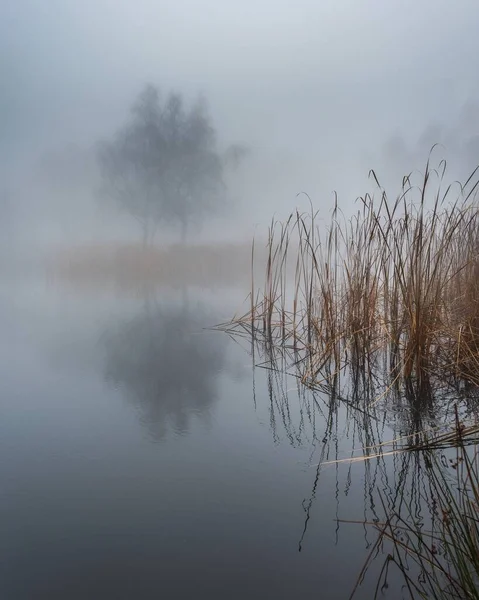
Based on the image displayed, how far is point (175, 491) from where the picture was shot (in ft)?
2.65

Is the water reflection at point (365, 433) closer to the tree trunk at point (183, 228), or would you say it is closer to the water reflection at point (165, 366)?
the water reflection at point (165, 366)

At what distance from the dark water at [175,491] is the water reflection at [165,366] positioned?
0.5 inches

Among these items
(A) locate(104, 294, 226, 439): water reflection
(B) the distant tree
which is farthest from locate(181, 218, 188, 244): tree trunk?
(A) locate(104, 294, 226, 439): water reflection

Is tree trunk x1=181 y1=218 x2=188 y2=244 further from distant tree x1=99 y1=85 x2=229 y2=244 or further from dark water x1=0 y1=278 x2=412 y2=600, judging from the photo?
dark water x1=0 y1=278 x2=412 y2=600

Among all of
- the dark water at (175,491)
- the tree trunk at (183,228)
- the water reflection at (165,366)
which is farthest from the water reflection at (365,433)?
the tree trunk at (183,228)

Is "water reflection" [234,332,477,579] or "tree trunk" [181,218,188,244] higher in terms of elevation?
"tree trunk" [181,218,188,244]

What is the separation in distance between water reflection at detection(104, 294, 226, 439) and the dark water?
0.5 inches

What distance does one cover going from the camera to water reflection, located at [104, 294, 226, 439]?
130 centimetres

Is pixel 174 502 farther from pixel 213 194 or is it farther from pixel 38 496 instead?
pixel 213 194

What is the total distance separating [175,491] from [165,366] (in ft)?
3.76

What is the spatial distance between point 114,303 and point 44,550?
13.6 ft

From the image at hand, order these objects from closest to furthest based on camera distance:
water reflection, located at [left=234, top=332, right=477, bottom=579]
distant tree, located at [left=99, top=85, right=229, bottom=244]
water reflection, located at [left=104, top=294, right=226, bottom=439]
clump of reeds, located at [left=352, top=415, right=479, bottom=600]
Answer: clump of reeds, located at [left=352, top=415, right=479, bottom=600], water reflection, located at [left=234, top=332, right=477, bottom=579], water reflection, located at [left=104, top=294, right=226, bottom=439], distant tree, located at [left=99, top=85, right=229, bottom=244]

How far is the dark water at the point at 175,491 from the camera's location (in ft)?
1.92

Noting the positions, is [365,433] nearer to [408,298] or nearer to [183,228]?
[408,298]
